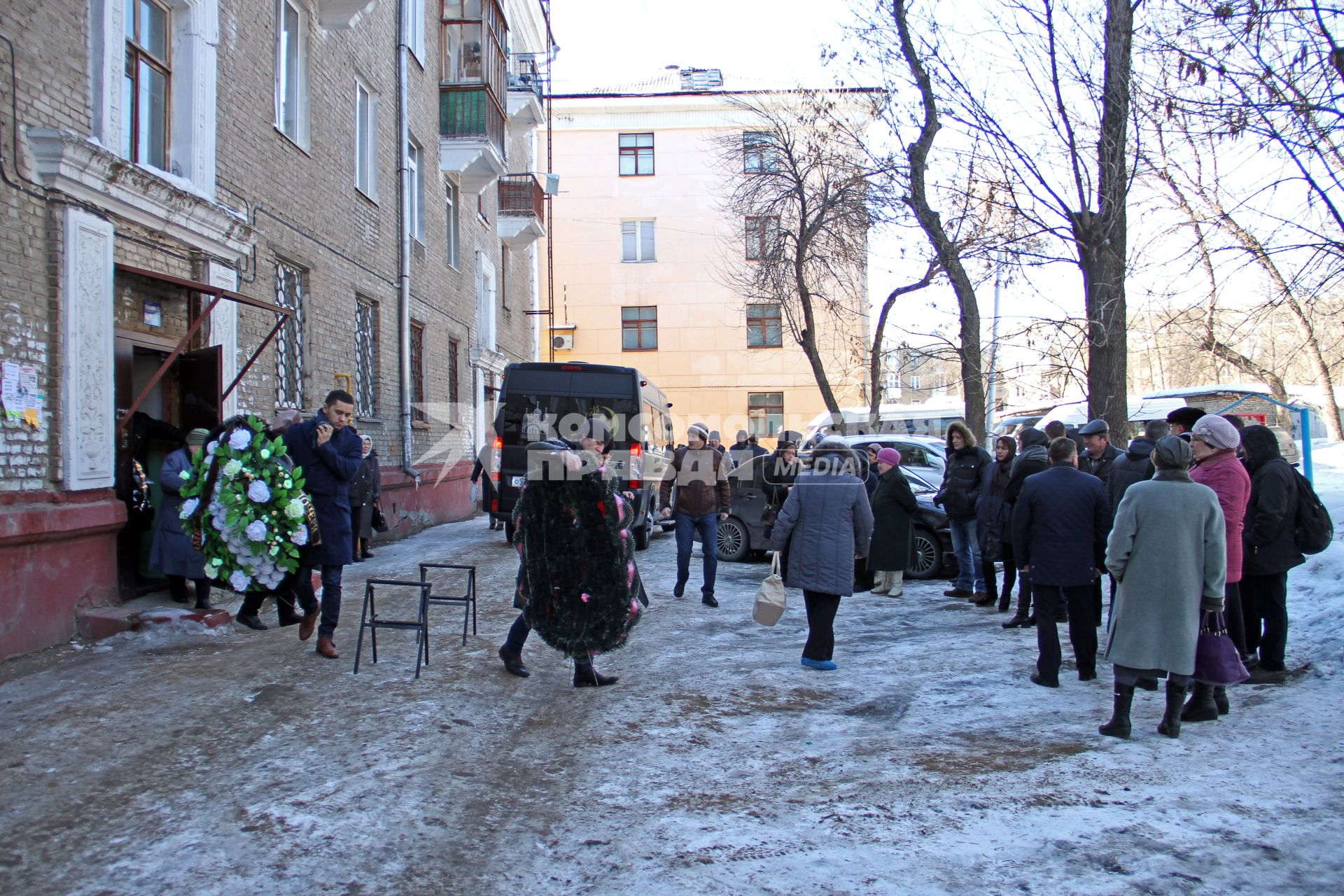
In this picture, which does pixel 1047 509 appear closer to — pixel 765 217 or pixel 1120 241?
pixel 1120 241

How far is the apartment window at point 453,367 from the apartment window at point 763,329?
18.0 meters

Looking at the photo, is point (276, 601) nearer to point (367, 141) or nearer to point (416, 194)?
point (367, 141)

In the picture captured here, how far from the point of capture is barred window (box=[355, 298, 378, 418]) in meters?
14.5

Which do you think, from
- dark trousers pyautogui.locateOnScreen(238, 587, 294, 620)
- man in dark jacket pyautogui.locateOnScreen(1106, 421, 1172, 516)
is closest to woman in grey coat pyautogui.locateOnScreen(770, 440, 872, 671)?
man in dark jacket pyautogui.locateOnScreen(1106, 421, 1172, 516)

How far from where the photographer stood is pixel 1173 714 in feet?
16.5

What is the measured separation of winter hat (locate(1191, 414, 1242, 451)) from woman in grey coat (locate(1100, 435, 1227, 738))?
1.87 feet

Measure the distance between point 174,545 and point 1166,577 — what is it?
717 cm

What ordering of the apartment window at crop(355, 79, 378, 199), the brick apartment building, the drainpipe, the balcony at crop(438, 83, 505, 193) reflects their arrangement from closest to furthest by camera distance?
the brick apartment building < the apartment window at crop(355, 79, 378, 199) < the drainpipe < the balcony at crop(438, 83, 505, 193)

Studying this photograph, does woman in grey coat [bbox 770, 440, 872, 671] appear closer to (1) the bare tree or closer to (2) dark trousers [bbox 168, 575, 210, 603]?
(2) dark trousers [bbox 168, 575, 210, 603]

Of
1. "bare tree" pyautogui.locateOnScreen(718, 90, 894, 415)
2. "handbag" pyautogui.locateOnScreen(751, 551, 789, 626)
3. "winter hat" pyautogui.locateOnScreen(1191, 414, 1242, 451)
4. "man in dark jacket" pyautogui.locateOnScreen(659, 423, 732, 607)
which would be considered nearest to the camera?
"winter hat" pyautogui.locateOnScreen(1191, 414, 1242, 451)

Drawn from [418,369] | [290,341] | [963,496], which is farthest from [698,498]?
[418,369]

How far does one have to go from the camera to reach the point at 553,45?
28156 mm

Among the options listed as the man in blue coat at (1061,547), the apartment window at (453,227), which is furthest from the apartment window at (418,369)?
the man in blue coat at (1061,547)

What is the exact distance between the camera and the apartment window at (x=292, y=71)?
462 inches
